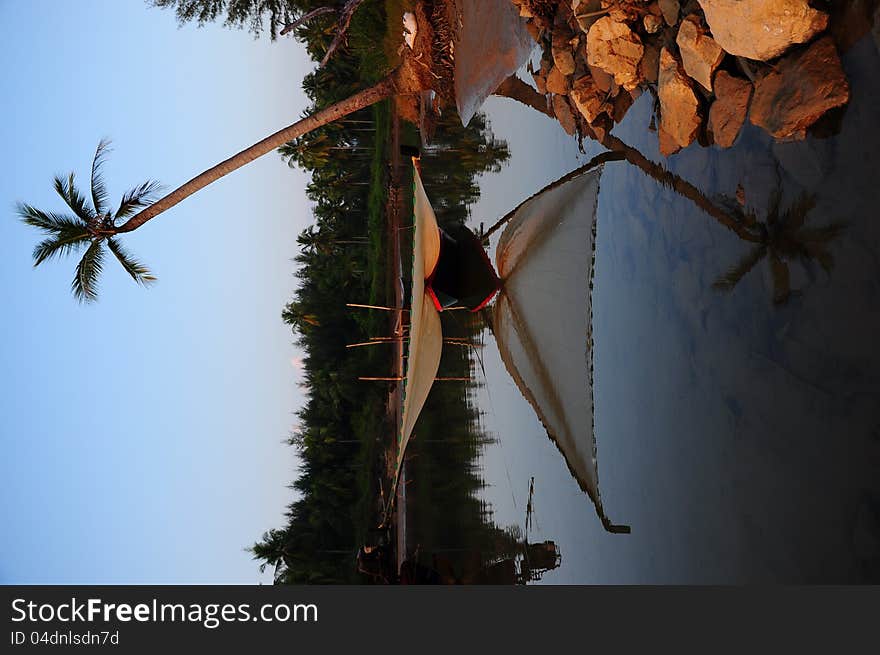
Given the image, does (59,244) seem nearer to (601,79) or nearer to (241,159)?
(241,159)

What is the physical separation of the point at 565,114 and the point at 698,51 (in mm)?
3109

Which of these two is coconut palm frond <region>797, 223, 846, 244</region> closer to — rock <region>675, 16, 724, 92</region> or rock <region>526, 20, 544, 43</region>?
rock <region>675, 16, 724, 92</region>

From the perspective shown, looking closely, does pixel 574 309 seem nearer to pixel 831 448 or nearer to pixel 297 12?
pixel 831 448

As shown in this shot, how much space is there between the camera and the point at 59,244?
813cm

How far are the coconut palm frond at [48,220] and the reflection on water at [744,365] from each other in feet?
24.1

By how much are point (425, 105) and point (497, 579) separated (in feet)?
22.9

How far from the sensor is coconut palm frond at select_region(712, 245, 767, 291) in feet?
11.7

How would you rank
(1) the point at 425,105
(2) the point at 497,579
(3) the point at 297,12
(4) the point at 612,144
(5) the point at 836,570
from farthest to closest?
1. (3) the point at 297,12
2. (1) the point at 425,105
3. (2) the point at 497,579
4. (4) the point at 612,144
5. (5) the point at 836,570

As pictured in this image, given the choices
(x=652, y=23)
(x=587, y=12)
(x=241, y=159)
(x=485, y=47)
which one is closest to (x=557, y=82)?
(x=485, y=47)

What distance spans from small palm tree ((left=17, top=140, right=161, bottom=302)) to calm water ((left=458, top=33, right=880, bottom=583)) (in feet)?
21.1

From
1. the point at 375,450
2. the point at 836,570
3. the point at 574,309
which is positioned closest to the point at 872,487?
the point at 836,570

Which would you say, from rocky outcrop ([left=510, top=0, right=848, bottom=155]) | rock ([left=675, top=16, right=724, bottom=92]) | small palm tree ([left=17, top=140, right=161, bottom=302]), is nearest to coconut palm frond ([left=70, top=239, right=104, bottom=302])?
small palm tree ([left=17, top=140, right=161, bottom=302])

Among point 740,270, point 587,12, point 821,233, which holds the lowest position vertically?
point 821,233

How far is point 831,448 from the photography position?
289cm
